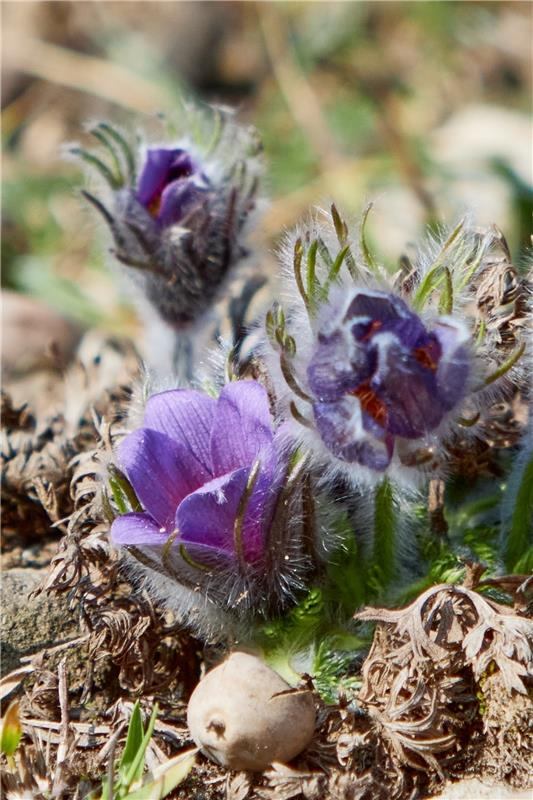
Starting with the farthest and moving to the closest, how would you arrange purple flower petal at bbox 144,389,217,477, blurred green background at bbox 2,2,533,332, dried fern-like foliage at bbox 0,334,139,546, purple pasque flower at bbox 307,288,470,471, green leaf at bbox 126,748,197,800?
1. blurred green background at bbox 2,2,533,332
2. dried fern-like foliage at bbox 0,334,139,546
3. purple flower petal at bbox 144,389,217,477
4. green leaf at bbox 126,748,197,800
5. purple pasque flower at bbox 307,288,470,471

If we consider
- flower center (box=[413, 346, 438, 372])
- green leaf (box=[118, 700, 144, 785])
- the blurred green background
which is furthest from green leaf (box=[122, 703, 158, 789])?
the blurred green background

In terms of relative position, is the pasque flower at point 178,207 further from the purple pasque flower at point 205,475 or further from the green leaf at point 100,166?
the purple pasque flower at point 205,475

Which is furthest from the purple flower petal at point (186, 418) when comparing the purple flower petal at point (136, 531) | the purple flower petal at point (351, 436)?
the purple flower petal at point (351, 436)

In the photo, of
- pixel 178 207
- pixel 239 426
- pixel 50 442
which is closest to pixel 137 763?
pixel 239 426

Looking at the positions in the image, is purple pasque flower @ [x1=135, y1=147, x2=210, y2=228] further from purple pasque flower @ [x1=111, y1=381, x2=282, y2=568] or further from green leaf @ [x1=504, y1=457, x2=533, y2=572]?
green leaf @ [x1=504, y1=457, x2=533, y2=572]

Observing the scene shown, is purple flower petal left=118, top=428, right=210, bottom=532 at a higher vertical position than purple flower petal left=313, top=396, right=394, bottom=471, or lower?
lower

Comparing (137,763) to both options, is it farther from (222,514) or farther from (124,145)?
(124,145)
